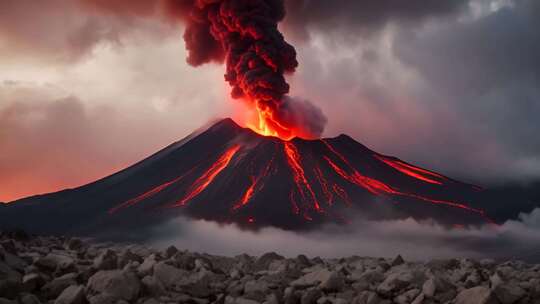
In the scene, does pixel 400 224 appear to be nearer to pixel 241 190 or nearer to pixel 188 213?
pixel 241 190

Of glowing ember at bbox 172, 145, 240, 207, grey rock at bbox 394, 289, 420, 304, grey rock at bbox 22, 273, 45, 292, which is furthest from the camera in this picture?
glowing ember at bbox 172, 145, 240, 207

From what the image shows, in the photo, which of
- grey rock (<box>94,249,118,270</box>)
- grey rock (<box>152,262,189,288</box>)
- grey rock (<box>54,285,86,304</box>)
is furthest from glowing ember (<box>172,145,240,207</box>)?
grey rock (<box>54,285,86,304</box>)

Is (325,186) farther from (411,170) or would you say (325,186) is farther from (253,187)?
(411,170)

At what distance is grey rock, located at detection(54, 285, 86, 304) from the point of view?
10273mm

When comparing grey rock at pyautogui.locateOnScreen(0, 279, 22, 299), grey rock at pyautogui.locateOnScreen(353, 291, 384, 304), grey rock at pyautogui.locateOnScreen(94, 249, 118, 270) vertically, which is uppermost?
grey rock at pyautogui.locateOnScreen(94, 249, 118, 270)

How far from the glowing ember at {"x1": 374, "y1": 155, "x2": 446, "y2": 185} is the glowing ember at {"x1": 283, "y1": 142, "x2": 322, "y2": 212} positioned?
13.3 meters

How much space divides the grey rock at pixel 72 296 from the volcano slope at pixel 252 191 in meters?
37.3

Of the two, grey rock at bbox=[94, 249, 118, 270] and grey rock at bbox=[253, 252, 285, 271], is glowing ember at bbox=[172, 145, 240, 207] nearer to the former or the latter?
grey rock at bbox=[253, 252, 285, 271]

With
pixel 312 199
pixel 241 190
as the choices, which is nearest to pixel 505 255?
pixel 312 199

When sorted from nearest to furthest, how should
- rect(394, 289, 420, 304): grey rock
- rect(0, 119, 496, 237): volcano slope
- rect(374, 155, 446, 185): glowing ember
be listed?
1. rect(394, 289, 420, 304): grey rock
2. rect(0, 119, 496, 237): volcano slope
3. rect(374, 155, 446, 185): glowing ember

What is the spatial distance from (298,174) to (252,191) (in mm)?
6901

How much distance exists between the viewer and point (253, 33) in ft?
203

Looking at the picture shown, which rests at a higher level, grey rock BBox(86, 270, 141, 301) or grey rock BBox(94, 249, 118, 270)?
grey rock BBox(94, 249, 118, 270)

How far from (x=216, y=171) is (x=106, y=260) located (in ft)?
164
